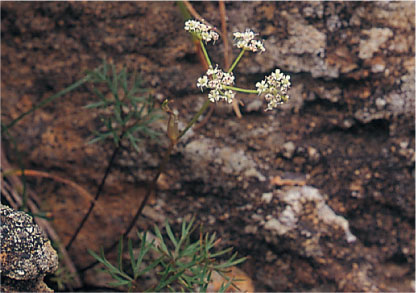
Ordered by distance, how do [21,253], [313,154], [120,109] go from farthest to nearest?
1. [313,154]
2. [120,109]
3. [21,253]

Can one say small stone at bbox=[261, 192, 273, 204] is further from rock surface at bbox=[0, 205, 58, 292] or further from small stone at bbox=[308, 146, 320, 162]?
rock surface at bbox=[0, 205, 58, 292]

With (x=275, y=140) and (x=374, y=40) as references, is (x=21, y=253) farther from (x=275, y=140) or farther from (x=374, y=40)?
(x=374, y=40)

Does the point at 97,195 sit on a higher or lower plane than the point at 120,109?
lower

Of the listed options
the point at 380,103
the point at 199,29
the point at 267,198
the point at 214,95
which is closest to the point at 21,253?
the point at 214,95

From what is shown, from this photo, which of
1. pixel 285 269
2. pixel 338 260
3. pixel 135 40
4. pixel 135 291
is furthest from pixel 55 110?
pixel 338 260

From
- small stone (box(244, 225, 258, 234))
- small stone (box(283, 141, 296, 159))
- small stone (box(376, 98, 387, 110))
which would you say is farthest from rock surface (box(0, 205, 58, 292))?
small stone (box(376, 98, 387, 110))

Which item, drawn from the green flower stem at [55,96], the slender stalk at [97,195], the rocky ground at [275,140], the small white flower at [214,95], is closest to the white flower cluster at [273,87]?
the small white flower at [214,95]

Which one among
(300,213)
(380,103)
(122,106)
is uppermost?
(380,103)
